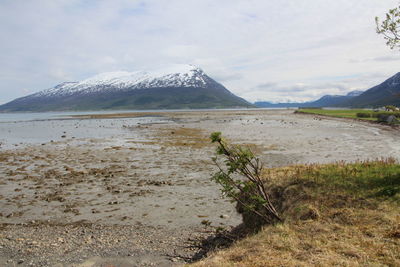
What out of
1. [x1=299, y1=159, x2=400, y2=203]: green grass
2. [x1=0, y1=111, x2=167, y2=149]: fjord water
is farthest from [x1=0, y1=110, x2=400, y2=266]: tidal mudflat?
[x1=0, y1=111, x2=167, y2=149]: fjord water

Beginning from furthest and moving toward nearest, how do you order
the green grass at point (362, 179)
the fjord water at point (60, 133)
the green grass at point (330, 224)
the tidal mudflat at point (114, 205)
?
the fjord water at point (60, 133)
the tidal mudflat at point (114, 205)
the green grass at point (362, 179)
the green grass at point (330, 224)

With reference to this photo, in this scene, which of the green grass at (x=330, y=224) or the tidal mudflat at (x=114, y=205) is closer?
the green grass at (x=330, y=224)

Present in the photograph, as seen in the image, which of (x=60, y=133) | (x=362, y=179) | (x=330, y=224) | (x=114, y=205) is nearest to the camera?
(x=330, y=224)

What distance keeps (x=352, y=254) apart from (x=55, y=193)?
18.5 metres

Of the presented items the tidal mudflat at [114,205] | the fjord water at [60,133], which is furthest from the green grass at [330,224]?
the fjord water at [60,133]

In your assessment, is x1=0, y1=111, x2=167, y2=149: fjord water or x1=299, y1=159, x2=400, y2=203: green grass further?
x1=0, y1=111, x2=167, y2=149: fjord water

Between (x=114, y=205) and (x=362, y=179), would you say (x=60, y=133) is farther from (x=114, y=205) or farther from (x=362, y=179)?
(x=362, y=179)

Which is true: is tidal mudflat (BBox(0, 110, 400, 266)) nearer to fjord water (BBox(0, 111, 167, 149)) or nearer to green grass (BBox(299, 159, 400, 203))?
green grass (BBox(299, 159, 400, 203))

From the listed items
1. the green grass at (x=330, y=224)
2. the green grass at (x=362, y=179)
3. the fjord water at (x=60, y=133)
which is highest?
the fjord water at (x=60, y=133)

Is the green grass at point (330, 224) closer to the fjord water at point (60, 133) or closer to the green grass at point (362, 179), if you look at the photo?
the green grass at point (362, 179)

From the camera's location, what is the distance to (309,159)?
27.8 metres

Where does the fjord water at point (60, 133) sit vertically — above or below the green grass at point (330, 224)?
above

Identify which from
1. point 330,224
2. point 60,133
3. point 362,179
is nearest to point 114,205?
point 330,224

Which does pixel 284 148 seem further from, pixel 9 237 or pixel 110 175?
pixel 9 237
